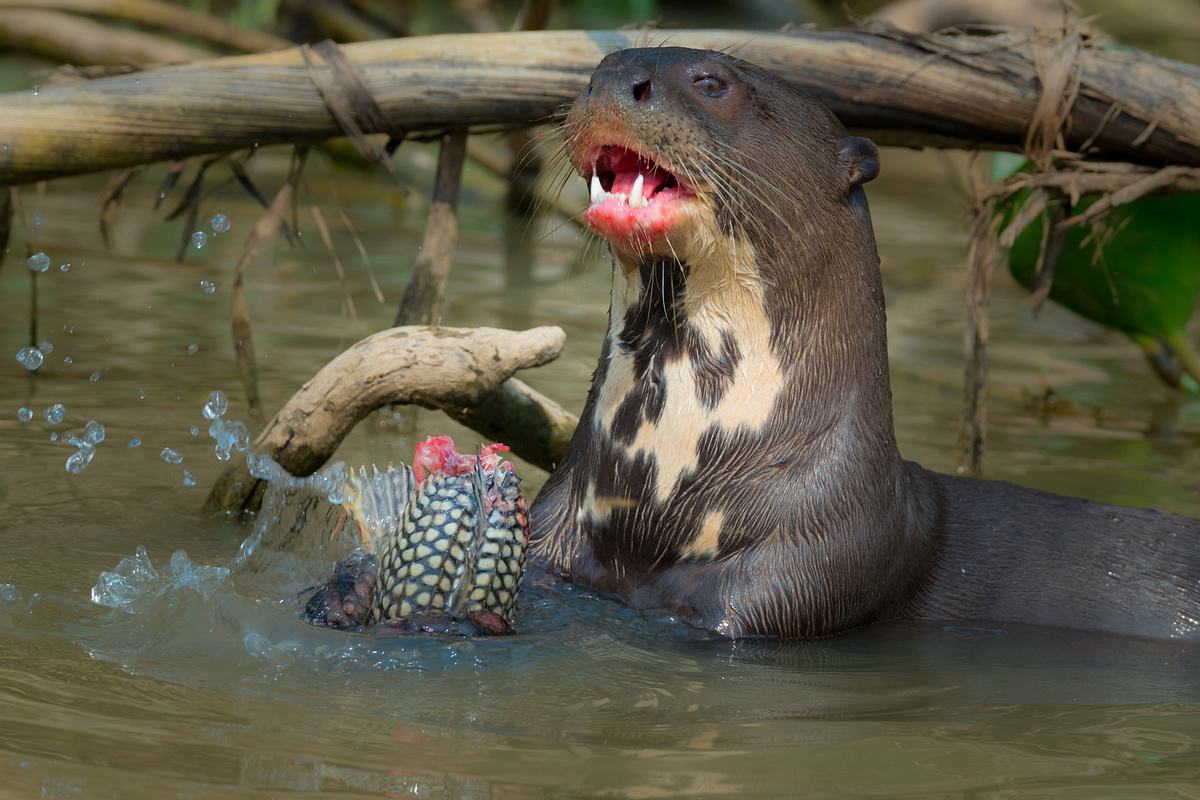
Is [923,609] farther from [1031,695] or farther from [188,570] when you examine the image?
[188,570]

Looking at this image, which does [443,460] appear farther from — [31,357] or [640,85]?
[31,357]

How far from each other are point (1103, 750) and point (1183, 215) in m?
2.44

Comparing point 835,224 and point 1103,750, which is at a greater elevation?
point 835,224

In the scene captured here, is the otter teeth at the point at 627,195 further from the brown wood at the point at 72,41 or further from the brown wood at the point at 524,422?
the brown wood at the point at 72,41

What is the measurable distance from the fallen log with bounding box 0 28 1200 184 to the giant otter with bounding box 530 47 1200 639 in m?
0.99

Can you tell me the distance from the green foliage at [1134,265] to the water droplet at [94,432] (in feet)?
7.68

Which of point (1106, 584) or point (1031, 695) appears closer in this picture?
point (1031, 695)

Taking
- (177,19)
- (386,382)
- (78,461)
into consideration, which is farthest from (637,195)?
(177,19)

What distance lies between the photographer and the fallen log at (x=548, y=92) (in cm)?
402

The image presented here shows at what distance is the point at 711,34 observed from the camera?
4207 mm

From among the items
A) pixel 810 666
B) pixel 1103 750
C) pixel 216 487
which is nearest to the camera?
pixel 1103 750

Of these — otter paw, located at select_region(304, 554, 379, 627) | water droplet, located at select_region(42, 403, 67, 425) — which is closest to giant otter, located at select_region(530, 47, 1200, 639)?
otter paw, located at select_region(304, 554, 379, 627)

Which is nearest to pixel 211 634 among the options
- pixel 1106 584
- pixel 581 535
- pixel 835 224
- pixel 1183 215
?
pixel 581 535

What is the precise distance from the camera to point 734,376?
312 centimetres
